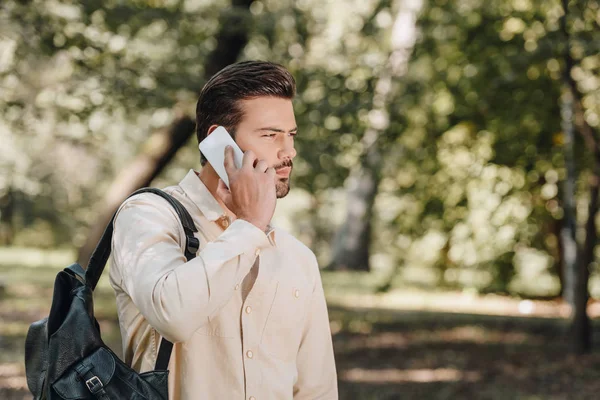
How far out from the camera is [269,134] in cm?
264

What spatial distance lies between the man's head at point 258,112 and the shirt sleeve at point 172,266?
33 centimetres

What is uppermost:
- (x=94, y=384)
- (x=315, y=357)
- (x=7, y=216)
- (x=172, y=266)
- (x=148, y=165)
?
(x=172, y=266)

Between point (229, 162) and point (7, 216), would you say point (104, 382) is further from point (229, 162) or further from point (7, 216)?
point (7, 216)

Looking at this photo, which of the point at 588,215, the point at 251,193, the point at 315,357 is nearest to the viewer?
the point at 251,193

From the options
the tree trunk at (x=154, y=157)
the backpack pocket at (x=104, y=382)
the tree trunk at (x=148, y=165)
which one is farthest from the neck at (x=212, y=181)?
the tree trunk at (x=148, y=165)

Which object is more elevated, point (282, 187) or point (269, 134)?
point (269, 134)

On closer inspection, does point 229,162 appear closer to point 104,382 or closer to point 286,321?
point 286,321

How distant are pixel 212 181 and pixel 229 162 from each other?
0.21 metres

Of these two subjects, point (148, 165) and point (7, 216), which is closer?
point (148, 165)

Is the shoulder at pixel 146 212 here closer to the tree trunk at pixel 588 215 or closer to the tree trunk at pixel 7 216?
the tree trunk at pixel 588 215

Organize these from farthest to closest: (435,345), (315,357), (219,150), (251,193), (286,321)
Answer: (435,345)
(315,357)
(286,321)
(219,150)
(251,193)

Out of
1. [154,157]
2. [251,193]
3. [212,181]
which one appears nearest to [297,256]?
[212,181]

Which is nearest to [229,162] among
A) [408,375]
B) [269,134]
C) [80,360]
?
[269,134]

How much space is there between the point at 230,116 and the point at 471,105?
411 inches
